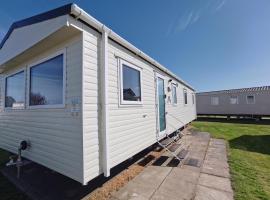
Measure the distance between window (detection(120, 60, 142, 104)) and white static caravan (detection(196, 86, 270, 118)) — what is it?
17.0 meters

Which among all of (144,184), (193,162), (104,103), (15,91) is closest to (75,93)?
(104,103)

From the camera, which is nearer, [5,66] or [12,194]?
[12,194]

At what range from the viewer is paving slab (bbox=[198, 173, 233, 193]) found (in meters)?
3.04

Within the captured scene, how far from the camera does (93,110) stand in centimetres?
274

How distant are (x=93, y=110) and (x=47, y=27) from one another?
1725 mm

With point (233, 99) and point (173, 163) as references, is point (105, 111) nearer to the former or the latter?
point (173, 163)

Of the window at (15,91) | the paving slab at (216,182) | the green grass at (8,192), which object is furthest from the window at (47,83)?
the paving slab at (216,182)

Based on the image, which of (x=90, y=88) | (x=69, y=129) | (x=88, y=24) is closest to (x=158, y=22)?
(x=88, y=24)

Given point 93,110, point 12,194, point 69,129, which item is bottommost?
point 12,194

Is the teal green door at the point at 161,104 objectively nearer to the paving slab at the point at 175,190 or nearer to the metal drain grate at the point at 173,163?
the metal drain grate at the point at 173,163

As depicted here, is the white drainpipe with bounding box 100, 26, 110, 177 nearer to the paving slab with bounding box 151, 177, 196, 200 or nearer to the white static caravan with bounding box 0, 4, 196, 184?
the white static caravan with bounding box 0, 4, 196, 184

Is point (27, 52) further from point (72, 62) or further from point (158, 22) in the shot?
point (158, 22)

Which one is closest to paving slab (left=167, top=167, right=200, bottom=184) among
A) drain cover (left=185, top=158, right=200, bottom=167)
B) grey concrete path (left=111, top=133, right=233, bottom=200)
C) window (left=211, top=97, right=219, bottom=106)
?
grey concrete path (left=111, top=133, right=233, bottom=200)

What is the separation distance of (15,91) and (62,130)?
300cm
